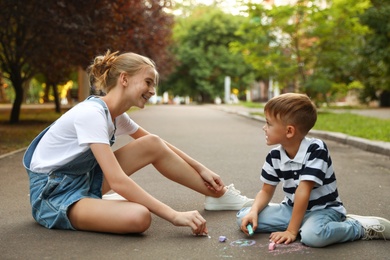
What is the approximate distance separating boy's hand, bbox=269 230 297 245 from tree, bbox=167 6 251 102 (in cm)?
5115

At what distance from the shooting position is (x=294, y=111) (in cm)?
397

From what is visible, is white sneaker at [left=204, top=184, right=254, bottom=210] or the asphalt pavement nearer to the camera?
the asphalt pavement

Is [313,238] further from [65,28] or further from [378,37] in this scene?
[378,37]

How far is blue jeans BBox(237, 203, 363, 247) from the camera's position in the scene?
3875 mm

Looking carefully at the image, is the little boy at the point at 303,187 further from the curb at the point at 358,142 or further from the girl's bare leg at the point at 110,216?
the curb at the point at 358,142

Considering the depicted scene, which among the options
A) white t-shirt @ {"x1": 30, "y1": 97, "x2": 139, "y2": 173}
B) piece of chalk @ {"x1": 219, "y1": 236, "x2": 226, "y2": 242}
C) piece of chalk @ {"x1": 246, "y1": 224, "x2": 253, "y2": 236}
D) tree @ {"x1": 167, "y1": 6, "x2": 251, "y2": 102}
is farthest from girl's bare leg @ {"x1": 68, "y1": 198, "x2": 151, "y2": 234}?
tree @ {"x1": 167, "y1": 6, "x2": 251, "y2": 102}

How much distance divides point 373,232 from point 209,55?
51697 mm

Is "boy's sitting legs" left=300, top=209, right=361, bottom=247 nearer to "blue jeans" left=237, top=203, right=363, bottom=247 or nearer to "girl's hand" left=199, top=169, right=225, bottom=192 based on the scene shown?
"blue jeans" left=237, top=203, right=363, bottom=247

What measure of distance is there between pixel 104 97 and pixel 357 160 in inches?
231

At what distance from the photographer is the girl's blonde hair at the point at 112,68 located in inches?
168

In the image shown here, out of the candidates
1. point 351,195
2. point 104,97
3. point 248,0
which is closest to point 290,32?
point 248,0

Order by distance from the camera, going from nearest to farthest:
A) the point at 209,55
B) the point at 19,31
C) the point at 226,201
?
the point at 226,201 → the point at 19,31 → the point at 209,55

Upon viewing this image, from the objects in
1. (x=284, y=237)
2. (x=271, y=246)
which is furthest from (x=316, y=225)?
(x=271, y=246)

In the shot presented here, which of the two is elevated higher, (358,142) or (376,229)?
(376,229)
